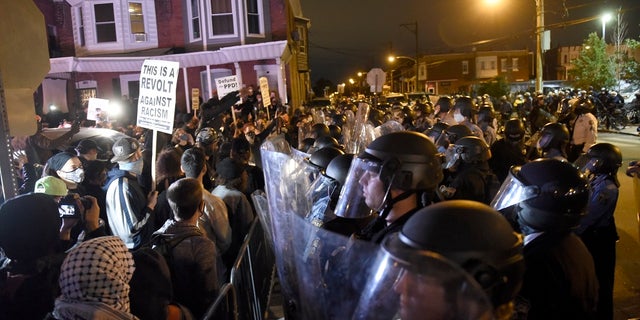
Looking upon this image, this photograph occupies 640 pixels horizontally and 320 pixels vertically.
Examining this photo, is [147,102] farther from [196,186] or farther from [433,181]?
[433,181]

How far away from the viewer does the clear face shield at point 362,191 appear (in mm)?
3096

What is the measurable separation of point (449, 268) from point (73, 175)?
16.5ft

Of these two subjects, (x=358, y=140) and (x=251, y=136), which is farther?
(x=251, y=136)

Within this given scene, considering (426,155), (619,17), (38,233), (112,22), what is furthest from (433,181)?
(619,17)

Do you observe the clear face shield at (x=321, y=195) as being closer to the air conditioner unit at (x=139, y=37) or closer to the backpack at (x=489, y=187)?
the backpack at (x=489, y=187)

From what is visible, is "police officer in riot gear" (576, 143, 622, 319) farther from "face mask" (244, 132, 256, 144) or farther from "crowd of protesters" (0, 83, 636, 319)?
"face mask" (244, 132, 256, 144)

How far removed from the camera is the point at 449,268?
1.32m

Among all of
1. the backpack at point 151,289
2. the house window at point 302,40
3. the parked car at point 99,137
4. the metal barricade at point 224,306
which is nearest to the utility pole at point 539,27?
the house window at point 302,40

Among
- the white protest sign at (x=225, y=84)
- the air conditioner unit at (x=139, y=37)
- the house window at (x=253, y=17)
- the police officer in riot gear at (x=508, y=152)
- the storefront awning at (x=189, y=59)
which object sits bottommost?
the police officer in riot gear at (x=508, y=152)

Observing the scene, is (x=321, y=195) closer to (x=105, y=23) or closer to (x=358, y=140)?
(x=358, y=140)

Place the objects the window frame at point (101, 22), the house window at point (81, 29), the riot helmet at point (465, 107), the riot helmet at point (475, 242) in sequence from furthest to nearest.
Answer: the house window at point (81, 29)
the window frame at point (101, 22)
the riot helmet at point (465, 107)
the riot helmet at point (475, 242)

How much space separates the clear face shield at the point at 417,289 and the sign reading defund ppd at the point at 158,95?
5.62 m

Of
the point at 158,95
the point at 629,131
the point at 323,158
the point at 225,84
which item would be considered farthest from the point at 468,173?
the point at 629,131

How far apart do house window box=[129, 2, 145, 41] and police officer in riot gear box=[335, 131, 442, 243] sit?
2391cm
